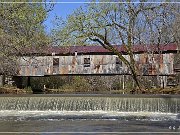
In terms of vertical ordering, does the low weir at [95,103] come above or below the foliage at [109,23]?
below

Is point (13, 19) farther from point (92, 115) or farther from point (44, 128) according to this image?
point (44, 128)

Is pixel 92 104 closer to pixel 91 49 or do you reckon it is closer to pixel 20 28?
pixel 20 28

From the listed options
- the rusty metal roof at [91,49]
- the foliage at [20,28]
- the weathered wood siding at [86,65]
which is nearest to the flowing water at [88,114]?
the foliage at [20,28]

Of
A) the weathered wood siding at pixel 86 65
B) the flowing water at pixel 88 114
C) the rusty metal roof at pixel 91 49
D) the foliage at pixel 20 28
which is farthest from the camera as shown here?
the weathered wood siding at pixel 86 65

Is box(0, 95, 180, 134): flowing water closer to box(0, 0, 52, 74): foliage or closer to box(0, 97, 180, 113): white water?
box(0, 97, 180, 113): white water

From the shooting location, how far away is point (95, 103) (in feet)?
76.2

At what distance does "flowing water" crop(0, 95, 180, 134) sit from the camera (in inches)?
616

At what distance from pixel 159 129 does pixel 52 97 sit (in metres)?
9.99

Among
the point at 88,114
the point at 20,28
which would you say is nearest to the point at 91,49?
the point at 20,28

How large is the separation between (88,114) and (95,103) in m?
1.88

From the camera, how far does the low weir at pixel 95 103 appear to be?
22.5 meters

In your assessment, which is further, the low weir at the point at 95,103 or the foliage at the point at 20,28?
the foliage at the point at 20,28

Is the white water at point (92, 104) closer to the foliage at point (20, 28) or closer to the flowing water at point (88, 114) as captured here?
the flowing water at point (88, 114)

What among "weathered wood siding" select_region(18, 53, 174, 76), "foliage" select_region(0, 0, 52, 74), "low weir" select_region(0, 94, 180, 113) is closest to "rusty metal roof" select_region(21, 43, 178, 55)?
"weathered wood siding" select_region(18, 53, 174, 76)
